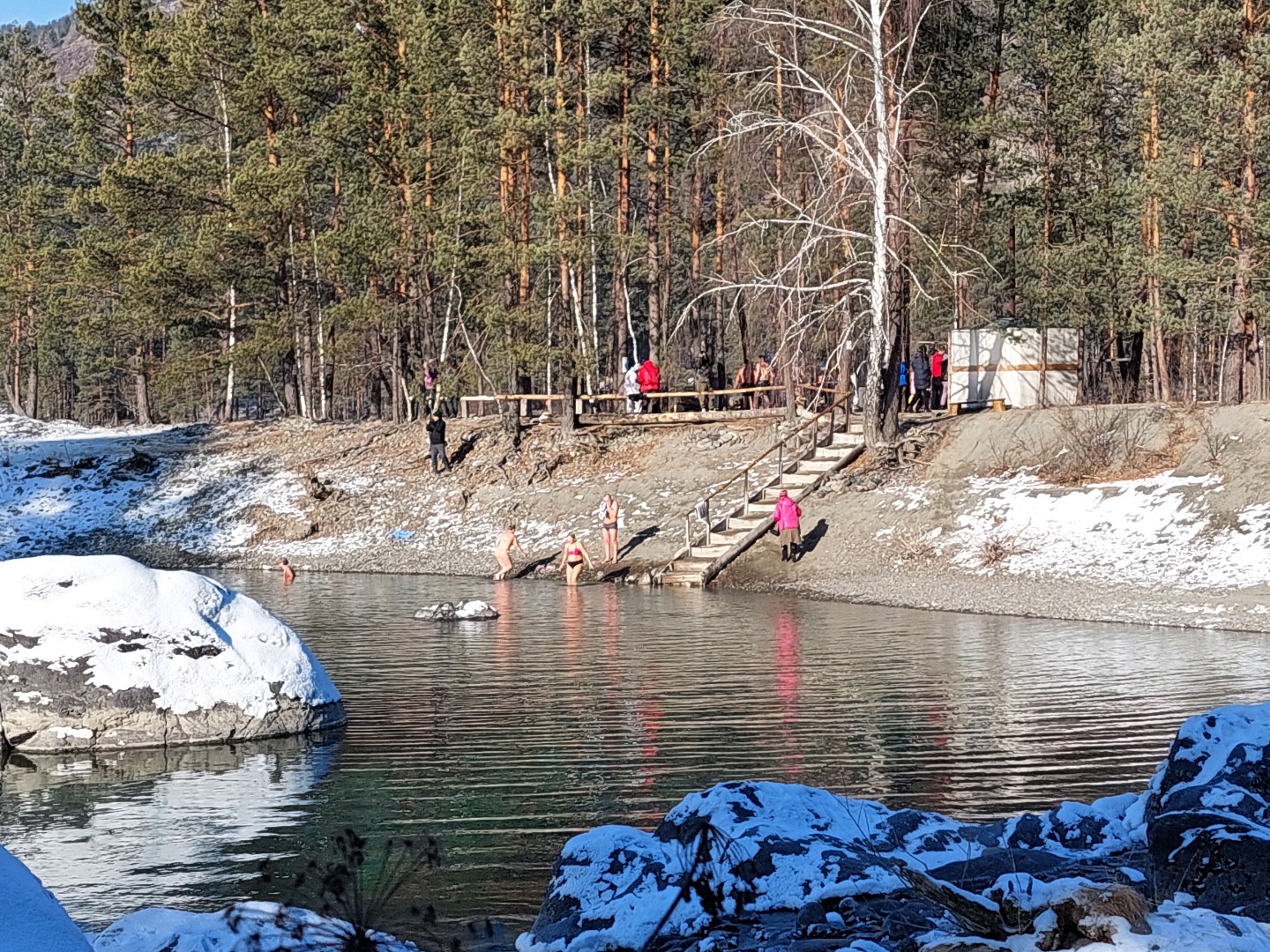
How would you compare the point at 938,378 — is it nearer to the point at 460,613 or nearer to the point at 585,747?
the point at 460,613

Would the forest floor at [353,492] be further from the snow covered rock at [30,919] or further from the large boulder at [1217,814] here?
the snow covered rock at [30,919]

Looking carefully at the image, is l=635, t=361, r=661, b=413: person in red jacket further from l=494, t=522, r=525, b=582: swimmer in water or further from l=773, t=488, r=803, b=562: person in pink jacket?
l=773, t=488, r=803, b=562: person in pink jacket

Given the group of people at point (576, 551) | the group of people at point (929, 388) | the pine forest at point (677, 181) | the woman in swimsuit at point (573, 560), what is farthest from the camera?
the group of people at point (929, 388)

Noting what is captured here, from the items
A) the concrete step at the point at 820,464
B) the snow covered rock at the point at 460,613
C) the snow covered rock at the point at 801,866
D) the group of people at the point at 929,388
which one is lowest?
the snow covered rock at the point at 460,613

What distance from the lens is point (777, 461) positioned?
37312mm

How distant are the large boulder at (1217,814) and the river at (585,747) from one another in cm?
223

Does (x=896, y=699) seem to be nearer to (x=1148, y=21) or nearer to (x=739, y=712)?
(x=739, y=712)

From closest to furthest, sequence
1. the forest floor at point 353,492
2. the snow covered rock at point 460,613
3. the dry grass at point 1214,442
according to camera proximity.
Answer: the snow covered rock at point 460,613 → the dry grass at point 1214,442 → the forest floor at point 353,492

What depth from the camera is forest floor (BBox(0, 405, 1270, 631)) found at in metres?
27.6

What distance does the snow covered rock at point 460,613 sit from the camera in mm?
25328

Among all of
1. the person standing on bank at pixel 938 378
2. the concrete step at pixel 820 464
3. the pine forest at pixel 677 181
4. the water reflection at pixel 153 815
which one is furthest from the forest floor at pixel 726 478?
the water reflection at pixel 153 815

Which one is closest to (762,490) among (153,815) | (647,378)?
(647,378)

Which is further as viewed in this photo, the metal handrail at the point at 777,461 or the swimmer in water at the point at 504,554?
the swimmer in water at the point at 504,554

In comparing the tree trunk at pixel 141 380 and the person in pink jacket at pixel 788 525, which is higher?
the tree trunk at pixel 141 380
